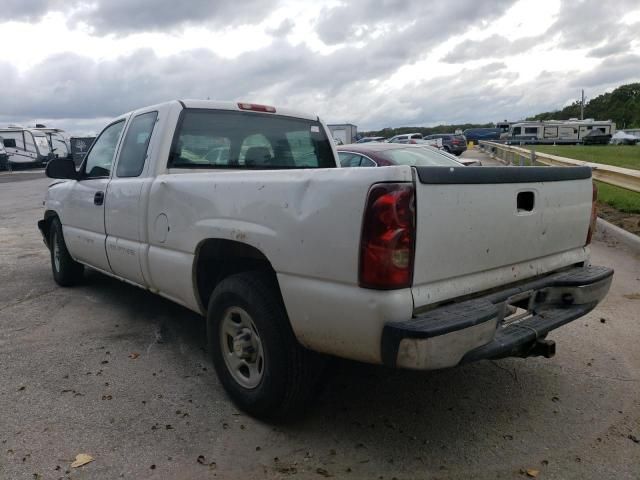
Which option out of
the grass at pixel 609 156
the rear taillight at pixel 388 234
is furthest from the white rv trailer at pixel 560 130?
the rear taillight at pixel 388 234

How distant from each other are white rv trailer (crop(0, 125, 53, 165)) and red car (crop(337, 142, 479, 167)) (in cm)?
3297

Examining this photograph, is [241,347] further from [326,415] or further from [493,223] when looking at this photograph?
[493,223]

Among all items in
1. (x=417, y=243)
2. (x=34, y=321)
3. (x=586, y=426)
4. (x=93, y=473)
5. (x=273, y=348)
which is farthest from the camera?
(x=34, y=321)

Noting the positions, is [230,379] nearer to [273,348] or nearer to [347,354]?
[273,348]

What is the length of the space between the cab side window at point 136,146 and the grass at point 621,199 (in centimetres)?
846

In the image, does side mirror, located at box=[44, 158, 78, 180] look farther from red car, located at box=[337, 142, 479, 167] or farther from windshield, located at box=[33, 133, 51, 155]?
windshield, located at box=[33, 133, 51, 155]

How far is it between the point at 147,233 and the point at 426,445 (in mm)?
2432

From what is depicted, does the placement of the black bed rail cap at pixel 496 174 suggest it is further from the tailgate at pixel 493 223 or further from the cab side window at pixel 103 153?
the cab side window at pixel 103 153

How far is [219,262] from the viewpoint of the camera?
3795mm

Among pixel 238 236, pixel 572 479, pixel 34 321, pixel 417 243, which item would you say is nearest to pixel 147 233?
pixel 238 236

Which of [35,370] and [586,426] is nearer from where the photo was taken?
[586,426]

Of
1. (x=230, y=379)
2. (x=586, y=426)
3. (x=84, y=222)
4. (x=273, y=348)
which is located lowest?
(x=586, y=426)

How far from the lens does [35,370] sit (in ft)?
13.2

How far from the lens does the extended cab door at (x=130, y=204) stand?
13.8 feet
